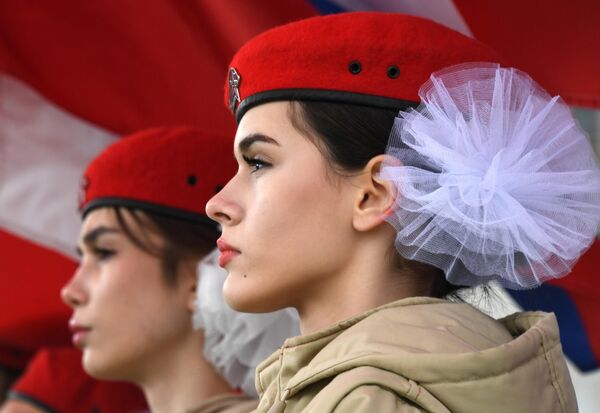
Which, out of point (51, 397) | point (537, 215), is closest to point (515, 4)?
point (537, 215)

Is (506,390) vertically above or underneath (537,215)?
underneath

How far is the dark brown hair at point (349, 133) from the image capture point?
6.36 feet

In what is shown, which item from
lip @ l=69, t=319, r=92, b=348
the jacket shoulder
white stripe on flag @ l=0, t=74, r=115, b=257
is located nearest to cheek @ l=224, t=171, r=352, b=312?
the jacket shoulder

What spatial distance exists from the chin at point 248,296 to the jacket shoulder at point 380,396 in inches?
14.6

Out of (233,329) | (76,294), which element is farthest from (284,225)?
(76,294)

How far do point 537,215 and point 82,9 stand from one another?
7.06 ft

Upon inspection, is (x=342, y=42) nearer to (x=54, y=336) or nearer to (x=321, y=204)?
(x=321, y=204)

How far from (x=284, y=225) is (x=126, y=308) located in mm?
1040

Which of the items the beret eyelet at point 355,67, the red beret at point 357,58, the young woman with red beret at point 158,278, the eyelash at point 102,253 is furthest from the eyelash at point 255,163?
the eyelash at point 102,253

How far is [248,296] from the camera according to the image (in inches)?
76.5

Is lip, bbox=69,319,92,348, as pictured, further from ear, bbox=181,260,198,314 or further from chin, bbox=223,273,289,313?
chin, bbox=223,273,289,313

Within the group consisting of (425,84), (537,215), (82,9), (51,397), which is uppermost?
(425,84)

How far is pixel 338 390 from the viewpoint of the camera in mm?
1589

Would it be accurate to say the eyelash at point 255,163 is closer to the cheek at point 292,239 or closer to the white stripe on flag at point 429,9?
the cheek at point 292,239
